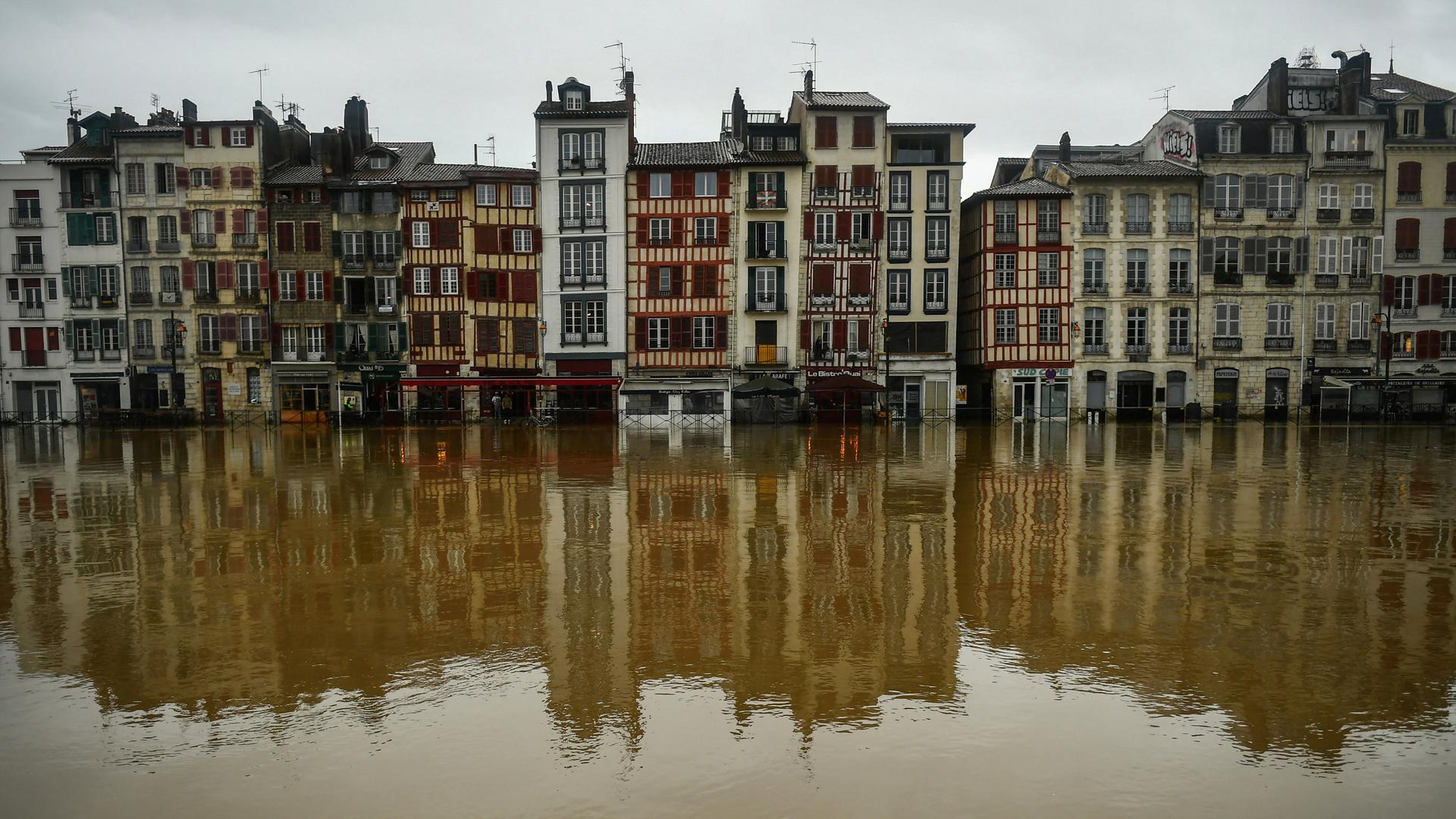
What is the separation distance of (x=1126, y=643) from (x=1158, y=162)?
4438 centimetres

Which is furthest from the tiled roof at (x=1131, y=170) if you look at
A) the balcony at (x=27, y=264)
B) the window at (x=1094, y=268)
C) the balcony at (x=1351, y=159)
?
the balcony at (x=27, y=264)

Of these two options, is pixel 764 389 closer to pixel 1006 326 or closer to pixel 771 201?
pixel 771 201

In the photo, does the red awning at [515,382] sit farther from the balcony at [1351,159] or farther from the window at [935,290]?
the balcony at [1351,159]

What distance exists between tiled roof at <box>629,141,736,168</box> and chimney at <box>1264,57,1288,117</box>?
88.9ft

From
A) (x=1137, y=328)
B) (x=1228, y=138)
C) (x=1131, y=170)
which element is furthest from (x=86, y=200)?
(x=1228, y=138)

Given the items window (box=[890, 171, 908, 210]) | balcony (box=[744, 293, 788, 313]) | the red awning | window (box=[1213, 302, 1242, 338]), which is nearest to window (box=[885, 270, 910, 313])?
window (box=[890, 171, 908, 210])

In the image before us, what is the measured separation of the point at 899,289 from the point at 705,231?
33.1 ft

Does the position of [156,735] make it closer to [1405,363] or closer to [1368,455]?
[1368,455]

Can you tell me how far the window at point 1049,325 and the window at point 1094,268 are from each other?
2004 mm

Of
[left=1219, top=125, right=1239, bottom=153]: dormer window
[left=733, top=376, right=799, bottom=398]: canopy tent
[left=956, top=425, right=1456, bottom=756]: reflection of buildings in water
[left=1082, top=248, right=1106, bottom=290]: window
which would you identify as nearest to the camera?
[left=956, top=425, right=1456, bottom=756]: reflection of buildings in water

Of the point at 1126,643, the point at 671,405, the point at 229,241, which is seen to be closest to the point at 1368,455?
the point at 1126,643

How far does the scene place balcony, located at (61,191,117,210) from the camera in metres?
46.7

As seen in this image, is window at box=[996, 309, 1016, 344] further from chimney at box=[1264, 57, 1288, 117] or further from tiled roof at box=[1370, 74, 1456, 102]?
tiled roof at box=[1370, 74, 1456, 102]

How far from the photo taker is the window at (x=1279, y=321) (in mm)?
45344
